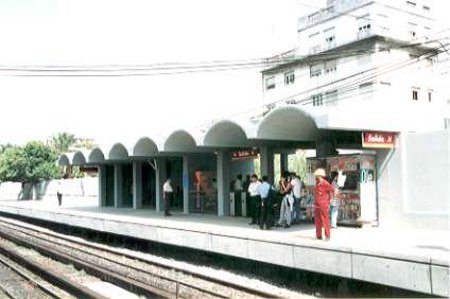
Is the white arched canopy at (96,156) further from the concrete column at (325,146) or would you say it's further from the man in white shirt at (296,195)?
the concrete column at (325,146)

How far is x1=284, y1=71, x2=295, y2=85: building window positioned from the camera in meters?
57.5

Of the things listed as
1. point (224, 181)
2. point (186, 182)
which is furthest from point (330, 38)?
point (224, 181)

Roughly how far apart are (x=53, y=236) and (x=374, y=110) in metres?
15.7

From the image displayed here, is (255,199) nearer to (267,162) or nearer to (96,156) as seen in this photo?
(267,162)

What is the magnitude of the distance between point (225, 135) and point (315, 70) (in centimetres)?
3536

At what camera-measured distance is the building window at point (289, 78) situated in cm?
5751

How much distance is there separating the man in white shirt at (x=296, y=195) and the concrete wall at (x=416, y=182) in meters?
2.30

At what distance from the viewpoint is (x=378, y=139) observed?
15.8 m

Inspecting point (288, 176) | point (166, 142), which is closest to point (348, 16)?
point (166, 142)

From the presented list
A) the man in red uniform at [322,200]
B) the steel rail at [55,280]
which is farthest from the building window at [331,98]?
the man in red uniform at [322,200]

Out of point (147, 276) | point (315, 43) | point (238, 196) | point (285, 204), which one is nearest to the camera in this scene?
point (147, 276)

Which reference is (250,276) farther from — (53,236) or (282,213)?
(53,236)

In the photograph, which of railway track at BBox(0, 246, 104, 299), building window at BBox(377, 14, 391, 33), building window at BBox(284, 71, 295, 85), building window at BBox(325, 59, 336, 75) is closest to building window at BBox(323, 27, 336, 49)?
building window at BBox(325, 59, 336, 75)

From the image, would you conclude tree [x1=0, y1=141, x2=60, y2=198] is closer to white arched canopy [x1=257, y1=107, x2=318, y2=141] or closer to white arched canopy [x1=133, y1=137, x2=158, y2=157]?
white arched canopy [x1=133, y1=137, x2=158, y2=157]
